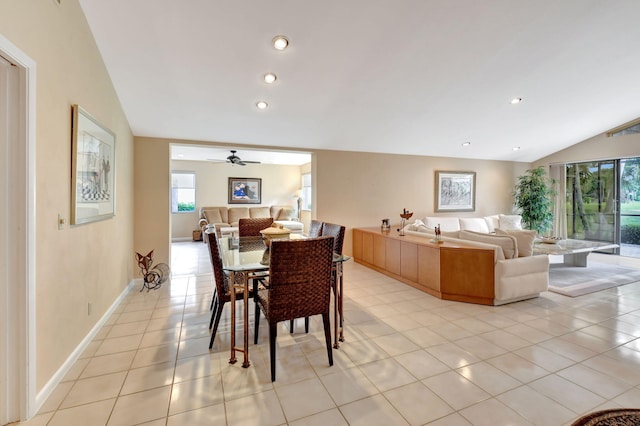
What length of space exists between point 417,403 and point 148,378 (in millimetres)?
1864

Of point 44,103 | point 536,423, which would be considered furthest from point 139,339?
point 536,423

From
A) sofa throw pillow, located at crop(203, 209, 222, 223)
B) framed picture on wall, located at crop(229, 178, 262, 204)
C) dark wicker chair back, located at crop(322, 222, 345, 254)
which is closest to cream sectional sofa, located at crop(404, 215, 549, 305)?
dark wicker chair back, located at crop(322, 222, 345, 254)

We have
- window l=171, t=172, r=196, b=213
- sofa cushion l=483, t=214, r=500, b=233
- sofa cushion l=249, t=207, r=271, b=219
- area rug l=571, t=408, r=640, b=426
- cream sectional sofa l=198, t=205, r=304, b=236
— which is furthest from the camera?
sofa cushion l=249, t=207, r=271, b=219

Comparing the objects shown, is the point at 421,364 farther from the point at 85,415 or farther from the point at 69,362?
the point at 69,362

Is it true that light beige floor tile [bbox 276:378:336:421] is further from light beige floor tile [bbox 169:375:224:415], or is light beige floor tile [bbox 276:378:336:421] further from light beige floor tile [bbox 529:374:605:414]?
light beige floor tile [bbox 529:374:605:414]

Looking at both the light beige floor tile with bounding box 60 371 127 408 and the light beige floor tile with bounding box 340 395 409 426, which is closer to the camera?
the light beige floor tile with bounding box 340 395 409 426

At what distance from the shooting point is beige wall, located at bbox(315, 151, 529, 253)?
5.48 m

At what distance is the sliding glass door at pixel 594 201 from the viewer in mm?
5938

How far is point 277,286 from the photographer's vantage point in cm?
201

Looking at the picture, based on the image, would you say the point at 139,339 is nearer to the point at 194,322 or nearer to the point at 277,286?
the point at 194,322

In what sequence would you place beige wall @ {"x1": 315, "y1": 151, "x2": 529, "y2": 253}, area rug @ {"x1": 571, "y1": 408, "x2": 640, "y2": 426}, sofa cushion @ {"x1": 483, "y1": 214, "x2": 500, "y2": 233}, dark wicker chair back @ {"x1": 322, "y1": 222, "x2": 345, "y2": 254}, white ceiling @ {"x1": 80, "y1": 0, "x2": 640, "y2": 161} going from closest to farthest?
area rug @ {"x1": 571, "y1": 408, "x2": 640, "y2": 426} < white ceiling @ {"x1": 80, "y1": 0, "x2": 640, "y2": 161} < dark wicker chair back @ {"x1": 322, "y1": 222, "x2": 345, "y2": 254} < beige wall @ {"x1": 315, "y1": 151, "x2": 529, "y2": 253} < sofa cushion @ {"x1": 483, "y1": 214, "x2": 500, "y2": 233}

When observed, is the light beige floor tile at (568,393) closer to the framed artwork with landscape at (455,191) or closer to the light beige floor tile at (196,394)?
the light beige floor tile at (196,394)

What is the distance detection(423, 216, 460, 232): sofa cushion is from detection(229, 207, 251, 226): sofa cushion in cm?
534

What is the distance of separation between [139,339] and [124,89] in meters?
2.78
